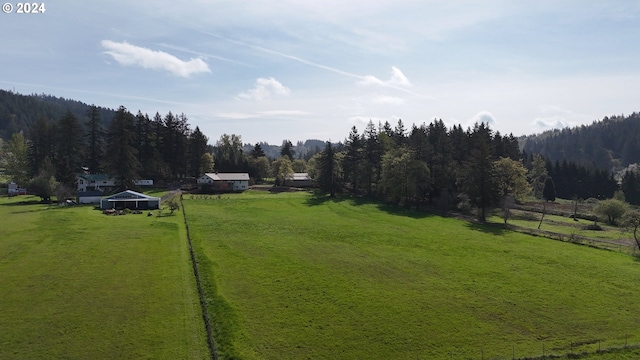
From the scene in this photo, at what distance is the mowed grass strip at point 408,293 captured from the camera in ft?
75.7

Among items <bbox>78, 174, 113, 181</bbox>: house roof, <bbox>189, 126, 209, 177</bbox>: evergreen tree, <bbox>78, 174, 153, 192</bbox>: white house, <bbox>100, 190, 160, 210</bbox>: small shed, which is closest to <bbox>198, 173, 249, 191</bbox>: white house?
<bbox>189, 126, 209, 177</bbox>: evergreen tree

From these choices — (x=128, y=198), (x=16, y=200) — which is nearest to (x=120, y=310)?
(x=128, y=198)

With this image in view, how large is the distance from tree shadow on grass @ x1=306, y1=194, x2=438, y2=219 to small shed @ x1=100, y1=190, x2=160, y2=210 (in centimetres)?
2983

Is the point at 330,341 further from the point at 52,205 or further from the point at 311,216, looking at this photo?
the point at 52,205

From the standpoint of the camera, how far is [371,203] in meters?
81.8

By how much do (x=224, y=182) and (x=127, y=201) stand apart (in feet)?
103

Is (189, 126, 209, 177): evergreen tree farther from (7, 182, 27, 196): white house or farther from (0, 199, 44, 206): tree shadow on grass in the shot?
(0, 199, 44, 206): tree shadow on grass

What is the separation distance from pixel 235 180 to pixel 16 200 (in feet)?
148

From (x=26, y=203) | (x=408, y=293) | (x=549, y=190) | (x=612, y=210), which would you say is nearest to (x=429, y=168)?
(x=612, y=210)

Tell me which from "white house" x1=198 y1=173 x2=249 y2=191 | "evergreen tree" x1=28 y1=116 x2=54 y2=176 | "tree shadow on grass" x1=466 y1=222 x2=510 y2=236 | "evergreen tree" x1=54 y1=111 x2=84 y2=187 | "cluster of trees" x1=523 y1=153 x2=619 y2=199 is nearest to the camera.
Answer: "tree shadow on grass" x1=466 y1=222 x2=510 y2=236

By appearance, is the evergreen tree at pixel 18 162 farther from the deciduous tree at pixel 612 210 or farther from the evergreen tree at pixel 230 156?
the deciduous tree at pixel 612 210

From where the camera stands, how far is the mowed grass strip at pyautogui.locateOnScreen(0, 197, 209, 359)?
71.9 ft

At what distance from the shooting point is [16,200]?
80.6 metres

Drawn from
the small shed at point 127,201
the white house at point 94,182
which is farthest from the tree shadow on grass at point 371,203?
the white house at point 94,182
